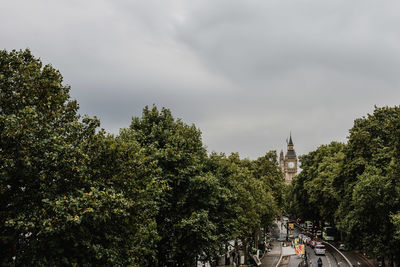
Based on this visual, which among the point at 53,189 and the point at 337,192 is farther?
the point at 337,192

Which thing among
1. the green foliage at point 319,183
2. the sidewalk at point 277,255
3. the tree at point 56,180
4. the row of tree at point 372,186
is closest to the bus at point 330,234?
the green foliage at point 319,183

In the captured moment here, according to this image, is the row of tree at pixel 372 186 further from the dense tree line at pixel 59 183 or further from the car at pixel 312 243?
the dense tree line at pixel 59 183

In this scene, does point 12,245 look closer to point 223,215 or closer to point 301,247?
point 223,215

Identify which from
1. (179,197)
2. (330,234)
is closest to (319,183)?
(330,234)

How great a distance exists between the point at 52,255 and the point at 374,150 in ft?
113

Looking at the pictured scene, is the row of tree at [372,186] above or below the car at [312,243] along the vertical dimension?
above

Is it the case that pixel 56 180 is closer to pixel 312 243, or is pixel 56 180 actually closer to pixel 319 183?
pixel 319 183

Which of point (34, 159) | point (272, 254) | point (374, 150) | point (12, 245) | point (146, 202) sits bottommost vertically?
point (272, 254)

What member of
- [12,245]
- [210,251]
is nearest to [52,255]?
[12,245]

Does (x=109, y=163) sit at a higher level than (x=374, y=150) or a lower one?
lower

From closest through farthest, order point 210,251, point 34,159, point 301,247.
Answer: point 34,159
point 210,251
point 301,247

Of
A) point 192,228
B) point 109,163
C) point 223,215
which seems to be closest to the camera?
point 109,163

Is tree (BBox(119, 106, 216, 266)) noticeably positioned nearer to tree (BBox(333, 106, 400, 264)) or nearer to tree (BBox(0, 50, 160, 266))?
tree (BBox(0, 50, 160, 266))

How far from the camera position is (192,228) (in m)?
22.0
